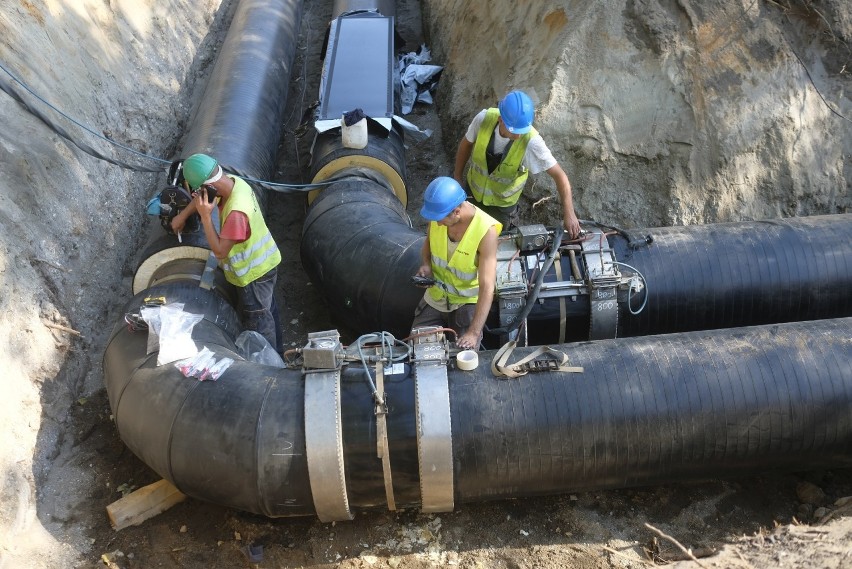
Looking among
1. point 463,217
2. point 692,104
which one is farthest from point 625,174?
point 463,217

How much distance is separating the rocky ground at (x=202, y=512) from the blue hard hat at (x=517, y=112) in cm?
259

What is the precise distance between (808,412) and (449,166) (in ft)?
15.9

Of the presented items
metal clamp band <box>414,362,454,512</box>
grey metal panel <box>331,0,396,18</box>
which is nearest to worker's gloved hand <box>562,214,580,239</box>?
metal clamp band <box>414,362,454,512</box>

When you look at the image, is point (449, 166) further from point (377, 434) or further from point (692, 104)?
point (377, 434)

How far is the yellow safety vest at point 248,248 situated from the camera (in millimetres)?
4801

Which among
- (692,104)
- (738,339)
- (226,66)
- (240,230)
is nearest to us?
(738,339)

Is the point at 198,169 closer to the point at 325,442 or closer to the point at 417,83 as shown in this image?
the point at 325,442

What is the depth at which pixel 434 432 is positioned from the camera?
394 centimetres

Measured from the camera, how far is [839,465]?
169 inches

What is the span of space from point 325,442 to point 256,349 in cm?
146

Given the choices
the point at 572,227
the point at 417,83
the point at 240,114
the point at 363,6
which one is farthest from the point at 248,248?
the point at 363,6

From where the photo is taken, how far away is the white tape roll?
4133 mm

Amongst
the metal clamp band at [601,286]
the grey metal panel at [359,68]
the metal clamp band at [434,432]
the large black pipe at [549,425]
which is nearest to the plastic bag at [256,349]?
the large black pipe at [549,425]

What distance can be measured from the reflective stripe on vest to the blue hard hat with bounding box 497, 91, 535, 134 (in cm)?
12
